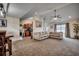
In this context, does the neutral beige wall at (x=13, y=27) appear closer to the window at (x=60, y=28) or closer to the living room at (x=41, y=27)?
the living room at (x=41, y=27)

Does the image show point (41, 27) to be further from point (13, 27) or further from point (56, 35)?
point (13, 27)

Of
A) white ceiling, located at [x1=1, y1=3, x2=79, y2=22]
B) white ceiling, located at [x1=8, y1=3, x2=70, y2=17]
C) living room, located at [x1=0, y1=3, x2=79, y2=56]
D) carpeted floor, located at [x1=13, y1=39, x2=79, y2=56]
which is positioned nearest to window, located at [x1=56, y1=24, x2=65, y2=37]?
living room, located at [x1=0, y1=3, x2=79, y2=56]

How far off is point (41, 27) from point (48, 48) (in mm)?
551

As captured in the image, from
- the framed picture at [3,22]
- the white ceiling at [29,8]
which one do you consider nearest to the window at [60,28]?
the white ceiling at [29,8]

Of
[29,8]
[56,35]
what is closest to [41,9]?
[29,8]

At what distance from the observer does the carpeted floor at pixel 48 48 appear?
2180 millimetres

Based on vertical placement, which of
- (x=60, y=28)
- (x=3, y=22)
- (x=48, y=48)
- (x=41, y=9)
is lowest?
(x=48, y=48)

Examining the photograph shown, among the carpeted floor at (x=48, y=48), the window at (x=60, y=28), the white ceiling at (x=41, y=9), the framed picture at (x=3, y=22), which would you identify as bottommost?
the carpeted floor at (x=48, y=48)

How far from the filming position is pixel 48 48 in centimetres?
221

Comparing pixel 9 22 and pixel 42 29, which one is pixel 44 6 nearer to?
pixel 42 29

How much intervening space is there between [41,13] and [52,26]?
43 cm

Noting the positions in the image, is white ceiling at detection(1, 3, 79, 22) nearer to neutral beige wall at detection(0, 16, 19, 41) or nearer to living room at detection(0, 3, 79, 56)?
living room at detection(0, 3, 79, 56)

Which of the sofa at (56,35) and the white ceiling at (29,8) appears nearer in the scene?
the white ceiling at (29,8)

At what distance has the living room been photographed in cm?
220
